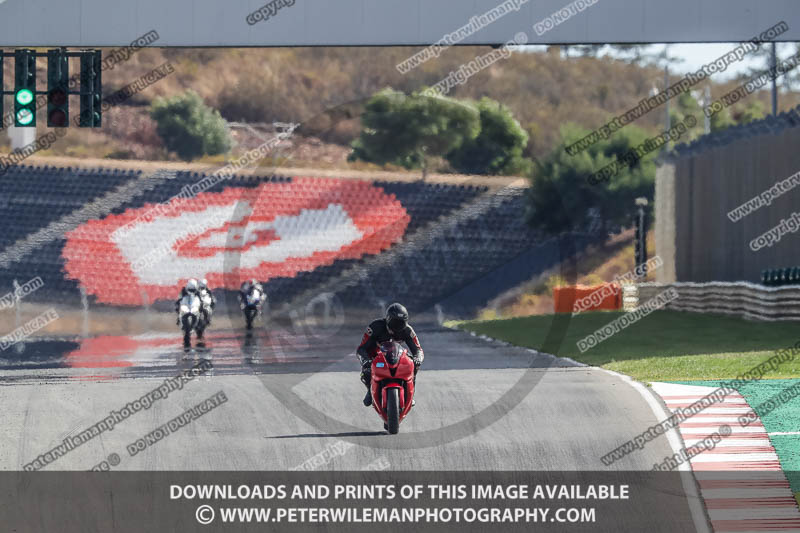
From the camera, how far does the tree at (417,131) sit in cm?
6594

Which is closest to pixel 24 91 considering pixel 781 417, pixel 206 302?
pixel 206 302

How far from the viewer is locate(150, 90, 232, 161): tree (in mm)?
74938

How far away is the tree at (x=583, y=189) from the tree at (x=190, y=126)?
859 inches

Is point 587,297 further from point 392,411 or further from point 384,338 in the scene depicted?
point 392,411

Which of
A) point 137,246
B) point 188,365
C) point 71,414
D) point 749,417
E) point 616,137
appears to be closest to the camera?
point 749,417

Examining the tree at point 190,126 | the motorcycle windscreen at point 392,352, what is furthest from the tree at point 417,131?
the motorcycle windscreen at point 392,352

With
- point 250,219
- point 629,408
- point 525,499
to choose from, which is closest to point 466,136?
point 250,219

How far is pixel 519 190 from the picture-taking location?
62281mm

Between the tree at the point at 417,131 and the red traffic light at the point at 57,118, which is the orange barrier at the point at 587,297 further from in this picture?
the red traffic light at the point at 57,118

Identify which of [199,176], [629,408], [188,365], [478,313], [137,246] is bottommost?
[629,408]

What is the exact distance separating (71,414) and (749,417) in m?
8.13

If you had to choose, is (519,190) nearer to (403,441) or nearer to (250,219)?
(250,219)

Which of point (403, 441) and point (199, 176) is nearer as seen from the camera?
point (403, 441)

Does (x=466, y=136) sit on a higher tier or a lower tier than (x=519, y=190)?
higher
